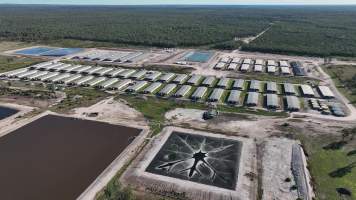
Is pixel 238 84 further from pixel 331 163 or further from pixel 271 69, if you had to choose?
pixel 331 163

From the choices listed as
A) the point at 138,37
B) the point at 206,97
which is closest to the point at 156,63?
the point at 206,97

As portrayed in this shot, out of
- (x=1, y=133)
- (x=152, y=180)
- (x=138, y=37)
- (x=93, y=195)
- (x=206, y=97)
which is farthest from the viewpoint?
(x=138, y=37)

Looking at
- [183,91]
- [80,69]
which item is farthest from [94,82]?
[183,91]

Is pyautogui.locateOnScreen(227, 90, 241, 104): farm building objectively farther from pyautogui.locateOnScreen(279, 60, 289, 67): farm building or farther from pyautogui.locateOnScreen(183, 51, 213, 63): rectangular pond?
pyautogui.locateOnScreen(183, 51, 213, 63): rectangular pond

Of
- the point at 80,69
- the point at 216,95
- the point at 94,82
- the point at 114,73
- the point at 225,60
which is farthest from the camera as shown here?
the point at 225,60

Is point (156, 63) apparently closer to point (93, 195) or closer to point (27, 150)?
point (27, 150)

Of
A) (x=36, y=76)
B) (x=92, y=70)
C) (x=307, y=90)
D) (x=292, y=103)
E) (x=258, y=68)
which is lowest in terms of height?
(x=292, y=103)

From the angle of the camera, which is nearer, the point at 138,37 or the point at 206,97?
the point at 206,97

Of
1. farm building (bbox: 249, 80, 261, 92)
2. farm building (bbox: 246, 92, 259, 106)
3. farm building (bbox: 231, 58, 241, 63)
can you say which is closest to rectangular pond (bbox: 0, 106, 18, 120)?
farm building (bbox: 246, 92, 259, 106)
